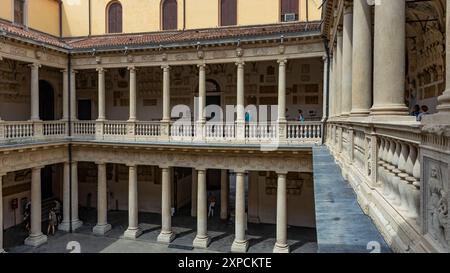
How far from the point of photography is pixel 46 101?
22375mm

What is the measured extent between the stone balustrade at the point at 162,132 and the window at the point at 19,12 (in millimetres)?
6452

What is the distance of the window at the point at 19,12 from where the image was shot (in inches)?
789

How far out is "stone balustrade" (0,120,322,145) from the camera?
1630cm

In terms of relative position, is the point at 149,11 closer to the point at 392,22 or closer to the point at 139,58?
the point at 139,58

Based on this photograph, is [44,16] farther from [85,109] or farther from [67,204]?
[67,204]

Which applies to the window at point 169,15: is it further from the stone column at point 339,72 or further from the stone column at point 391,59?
the stone column at point 391,59

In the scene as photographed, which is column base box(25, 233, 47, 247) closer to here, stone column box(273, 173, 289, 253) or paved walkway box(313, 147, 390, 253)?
stone column box(273, 173, 289, 253)

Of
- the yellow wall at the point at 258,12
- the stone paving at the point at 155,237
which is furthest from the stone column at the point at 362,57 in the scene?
the yellow wall at the point at 258,12

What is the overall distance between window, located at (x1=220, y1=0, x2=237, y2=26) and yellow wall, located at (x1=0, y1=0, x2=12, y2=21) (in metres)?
11.4

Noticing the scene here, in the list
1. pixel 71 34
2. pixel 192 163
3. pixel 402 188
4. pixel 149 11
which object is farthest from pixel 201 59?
pixel 402 188

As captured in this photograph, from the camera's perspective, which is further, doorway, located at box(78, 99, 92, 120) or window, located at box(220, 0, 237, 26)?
doorway, located at box(78, 99, 92, 120)

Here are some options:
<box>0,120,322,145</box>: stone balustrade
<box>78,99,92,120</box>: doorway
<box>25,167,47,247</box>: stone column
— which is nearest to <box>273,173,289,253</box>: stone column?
<box>0,120,322,145</box>: stone balustrade

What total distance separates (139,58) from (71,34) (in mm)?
7820

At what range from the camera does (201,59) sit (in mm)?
17672
